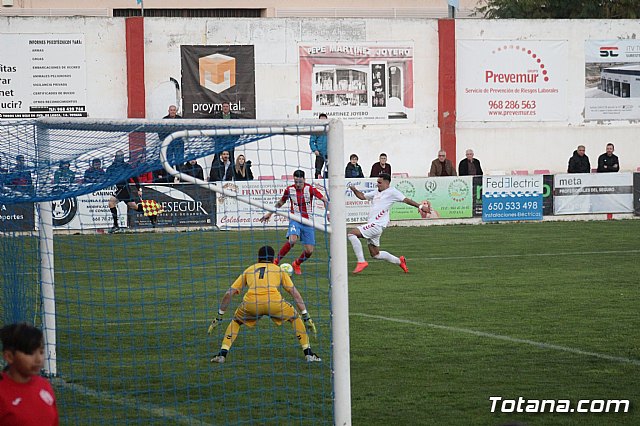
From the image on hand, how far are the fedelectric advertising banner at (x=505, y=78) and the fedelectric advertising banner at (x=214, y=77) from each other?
269 inches

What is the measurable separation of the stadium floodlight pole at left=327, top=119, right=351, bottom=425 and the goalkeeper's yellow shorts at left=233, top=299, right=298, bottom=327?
246 cm

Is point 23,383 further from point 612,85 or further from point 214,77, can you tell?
point 612,85

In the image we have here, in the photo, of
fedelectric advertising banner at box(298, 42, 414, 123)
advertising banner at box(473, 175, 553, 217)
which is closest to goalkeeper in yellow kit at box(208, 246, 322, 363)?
advertising banner at box(473, 175, 553, 217)

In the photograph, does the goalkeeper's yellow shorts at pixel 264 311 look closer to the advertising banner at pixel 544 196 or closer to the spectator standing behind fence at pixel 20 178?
the spectator standing behind fence at pixel 20 178

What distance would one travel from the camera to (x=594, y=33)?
114ft

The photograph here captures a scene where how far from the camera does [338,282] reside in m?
7.75

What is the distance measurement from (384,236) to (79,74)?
11961 millimetres

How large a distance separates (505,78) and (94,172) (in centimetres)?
2616

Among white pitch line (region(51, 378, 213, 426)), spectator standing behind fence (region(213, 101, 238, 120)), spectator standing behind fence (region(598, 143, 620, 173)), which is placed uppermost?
spectator standing behind fence (region(213, 101, 238, 120))

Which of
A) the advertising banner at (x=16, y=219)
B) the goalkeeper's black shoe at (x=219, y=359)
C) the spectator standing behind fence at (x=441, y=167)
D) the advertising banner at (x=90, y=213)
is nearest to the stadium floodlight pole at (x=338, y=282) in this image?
the goalkeeper's black shoe at (x=219, y=359)

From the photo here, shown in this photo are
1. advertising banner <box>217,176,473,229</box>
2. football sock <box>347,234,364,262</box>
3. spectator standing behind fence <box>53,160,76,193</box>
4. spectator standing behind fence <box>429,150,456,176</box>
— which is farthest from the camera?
spectator standing behind fence <box>429,150,456,176</box>

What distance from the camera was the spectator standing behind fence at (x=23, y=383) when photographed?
208 inches

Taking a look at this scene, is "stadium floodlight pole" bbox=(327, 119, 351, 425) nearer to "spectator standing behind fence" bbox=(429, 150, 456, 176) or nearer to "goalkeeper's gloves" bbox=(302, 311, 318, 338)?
"goalkeeper's gloves" bbox=(302, 311, 318, 338)

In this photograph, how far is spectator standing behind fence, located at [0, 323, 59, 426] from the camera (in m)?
5.27
